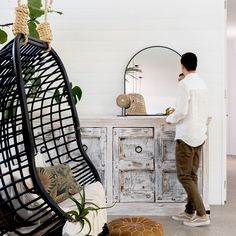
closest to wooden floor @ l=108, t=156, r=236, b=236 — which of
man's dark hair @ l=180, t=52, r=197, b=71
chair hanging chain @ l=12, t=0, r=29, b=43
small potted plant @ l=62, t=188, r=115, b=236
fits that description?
man's dark hair @ l=180, t=52, r=197, b=71

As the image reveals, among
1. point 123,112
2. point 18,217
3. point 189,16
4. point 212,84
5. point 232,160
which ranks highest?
point 189,16

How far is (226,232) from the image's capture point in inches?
130

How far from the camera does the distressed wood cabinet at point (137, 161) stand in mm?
3854

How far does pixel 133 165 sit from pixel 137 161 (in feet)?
0.19

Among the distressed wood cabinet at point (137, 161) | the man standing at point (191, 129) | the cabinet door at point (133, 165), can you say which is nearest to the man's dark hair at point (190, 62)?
the man standing at point (191, 129)

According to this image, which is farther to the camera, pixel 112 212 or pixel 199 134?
pixel 112 212

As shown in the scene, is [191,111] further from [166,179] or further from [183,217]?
[183,217]

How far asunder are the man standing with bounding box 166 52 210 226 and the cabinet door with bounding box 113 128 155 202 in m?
0.39

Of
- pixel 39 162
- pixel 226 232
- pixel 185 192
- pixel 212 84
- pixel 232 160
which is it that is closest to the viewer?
pixel 39 162

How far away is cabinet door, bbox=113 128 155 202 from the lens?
12.7 ft

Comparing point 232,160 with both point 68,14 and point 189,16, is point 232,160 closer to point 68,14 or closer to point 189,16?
point 189,16

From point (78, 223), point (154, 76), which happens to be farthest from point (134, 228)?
point (154, 76)

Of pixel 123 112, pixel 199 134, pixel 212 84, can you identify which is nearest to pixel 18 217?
pixel 199 134

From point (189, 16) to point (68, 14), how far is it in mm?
1383
